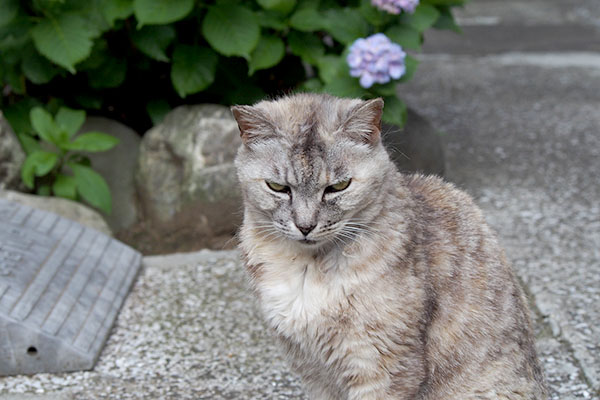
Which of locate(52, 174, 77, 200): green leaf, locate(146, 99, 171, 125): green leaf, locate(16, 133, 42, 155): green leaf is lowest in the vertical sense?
locate(52, 174, 77, 200): green leaf

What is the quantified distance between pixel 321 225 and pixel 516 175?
10.6 ft

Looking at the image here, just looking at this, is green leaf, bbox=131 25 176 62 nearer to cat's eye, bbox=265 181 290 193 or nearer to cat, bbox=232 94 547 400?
cat, bbox=232 94 547 400

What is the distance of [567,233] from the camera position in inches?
168

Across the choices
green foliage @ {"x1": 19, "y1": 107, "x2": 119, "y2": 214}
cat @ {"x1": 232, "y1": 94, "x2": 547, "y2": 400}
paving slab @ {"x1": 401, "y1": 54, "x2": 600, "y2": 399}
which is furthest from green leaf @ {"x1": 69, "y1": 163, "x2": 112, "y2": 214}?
paving slab @ {"x1": 401, "y1": 54, "x2": 600, "y2": 399}

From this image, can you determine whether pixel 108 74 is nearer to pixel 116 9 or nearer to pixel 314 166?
pixel 116 9

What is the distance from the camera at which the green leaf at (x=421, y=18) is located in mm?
4301

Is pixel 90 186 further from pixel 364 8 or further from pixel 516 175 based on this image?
pixel 516 175

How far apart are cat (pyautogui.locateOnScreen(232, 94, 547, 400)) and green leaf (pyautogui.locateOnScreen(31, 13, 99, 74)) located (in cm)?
196

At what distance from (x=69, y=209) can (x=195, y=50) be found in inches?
45.3

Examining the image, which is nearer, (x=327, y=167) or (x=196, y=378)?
(x=327, y=167)

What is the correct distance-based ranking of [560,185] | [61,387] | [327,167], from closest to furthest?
1. [327,167]
2. [61,387]
3. [560,185]

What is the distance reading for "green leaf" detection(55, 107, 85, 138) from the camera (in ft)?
14.3

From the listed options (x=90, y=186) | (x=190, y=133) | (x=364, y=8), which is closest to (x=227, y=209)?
(x=190, y=133)

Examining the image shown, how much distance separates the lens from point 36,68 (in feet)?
14.5
